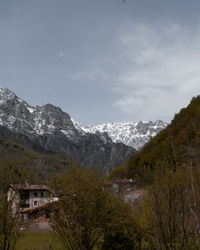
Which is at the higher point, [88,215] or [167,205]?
[167,205]

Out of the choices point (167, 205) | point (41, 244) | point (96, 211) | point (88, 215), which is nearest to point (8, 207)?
point (88, 215)

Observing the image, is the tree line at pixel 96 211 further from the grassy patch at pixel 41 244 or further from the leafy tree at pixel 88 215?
the grassy patch at pixel 41 244

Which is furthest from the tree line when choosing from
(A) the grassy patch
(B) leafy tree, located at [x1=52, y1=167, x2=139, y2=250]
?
(A) the grassy patch

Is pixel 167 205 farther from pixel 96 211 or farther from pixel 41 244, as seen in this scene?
pixel 41 244

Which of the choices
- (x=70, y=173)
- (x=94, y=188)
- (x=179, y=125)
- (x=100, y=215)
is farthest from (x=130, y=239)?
(x=179, y=125)

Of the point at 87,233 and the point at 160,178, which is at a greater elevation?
the point at 160,178

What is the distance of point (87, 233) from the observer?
1695 cm

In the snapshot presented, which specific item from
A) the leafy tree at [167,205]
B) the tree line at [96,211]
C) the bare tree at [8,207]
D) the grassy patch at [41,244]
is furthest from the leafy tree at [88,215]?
the leafy tree at [167,205]

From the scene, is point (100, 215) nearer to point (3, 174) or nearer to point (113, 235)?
point (113, 235)

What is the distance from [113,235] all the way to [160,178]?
5.05 m

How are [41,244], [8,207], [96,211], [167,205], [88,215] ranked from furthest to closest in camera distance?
[41,244] < [96,211] < [88,215] < [167,205] < [8,207]

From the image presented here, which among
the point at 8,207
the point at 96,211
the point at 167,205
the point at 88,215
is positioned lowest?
the point at 88,215

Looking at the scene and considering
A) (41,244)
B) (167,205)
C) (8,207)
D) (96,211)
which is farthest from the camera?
(41,244)

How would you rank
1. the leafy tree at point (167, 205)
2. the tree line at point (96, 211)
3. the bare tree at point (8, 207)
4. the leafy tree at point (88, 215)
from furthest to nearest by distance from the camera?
the leafy tree at point (88, 215) → the tree line at point (96, 211) → the leafy tree at point (167, 205) → the bare tree at point (8, 207)
